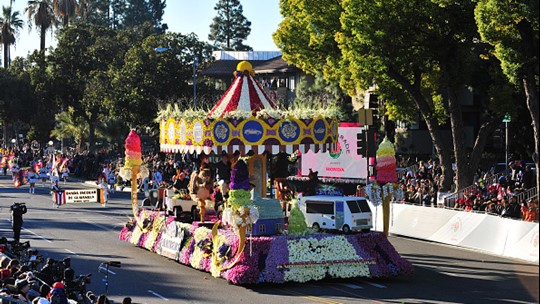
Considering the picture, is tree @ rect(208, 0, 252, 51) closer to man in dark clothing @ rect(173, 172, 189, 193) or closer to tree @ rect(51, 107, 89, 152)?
tree @ rect(51, 107, 89, 152)

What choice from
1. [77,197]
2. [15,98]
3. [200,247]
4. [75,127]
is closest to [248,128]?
[200,247]

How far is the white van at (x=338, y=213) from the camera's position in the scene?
84.0 feet

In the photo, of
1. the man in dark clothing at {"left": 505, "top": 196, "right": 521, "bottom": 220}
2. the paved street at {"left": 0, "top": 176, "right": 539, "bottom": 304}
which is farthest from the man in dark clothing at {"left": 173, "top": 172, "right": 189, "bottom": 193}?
the man in dark clothing at {"left": 505, "top": 196, "right": 521, "bottom": 220}

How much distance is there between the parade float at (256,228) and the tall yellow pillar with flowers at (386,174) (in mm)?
2263

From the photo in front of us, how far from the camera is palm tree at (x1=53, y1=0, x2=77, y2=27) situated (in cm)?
9544

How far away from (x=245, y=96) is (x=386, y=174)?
4.96 meters

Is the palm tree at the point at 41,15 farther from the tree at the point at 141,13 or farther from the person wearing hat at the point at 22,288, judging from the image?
the person wearing hat at the point at 22,288

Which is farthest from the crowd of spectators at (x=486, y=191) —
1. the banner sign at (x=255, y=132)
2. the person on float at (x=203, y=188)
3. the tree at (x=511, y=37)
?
the person on float at (x=203, y=188)

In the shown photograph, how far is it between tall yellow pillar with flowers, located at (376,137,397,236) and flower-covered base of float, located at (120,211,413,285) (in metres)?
3.44

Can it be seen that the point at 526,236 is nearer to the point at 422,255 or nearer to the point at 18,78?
the point at 422,255

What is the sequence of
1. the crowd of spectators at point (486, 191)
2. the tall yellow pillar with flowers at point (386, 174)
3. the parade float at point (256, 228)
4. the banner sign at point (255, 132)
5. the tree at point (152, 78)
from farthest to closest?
the tree at point (152, 78)
the crowd of spectators at point (486, 191)
the tall yellow pillar with flowers at point (386, 174)
the banner sign at point (255, 132)
the parade float at point (256, 228)

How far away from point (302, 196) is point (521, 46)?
8.42 meters

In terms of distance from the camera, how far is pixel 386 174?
88.5 feet

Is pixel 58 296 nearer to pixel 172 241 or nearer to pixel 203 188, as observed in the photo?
pixel 203 188
